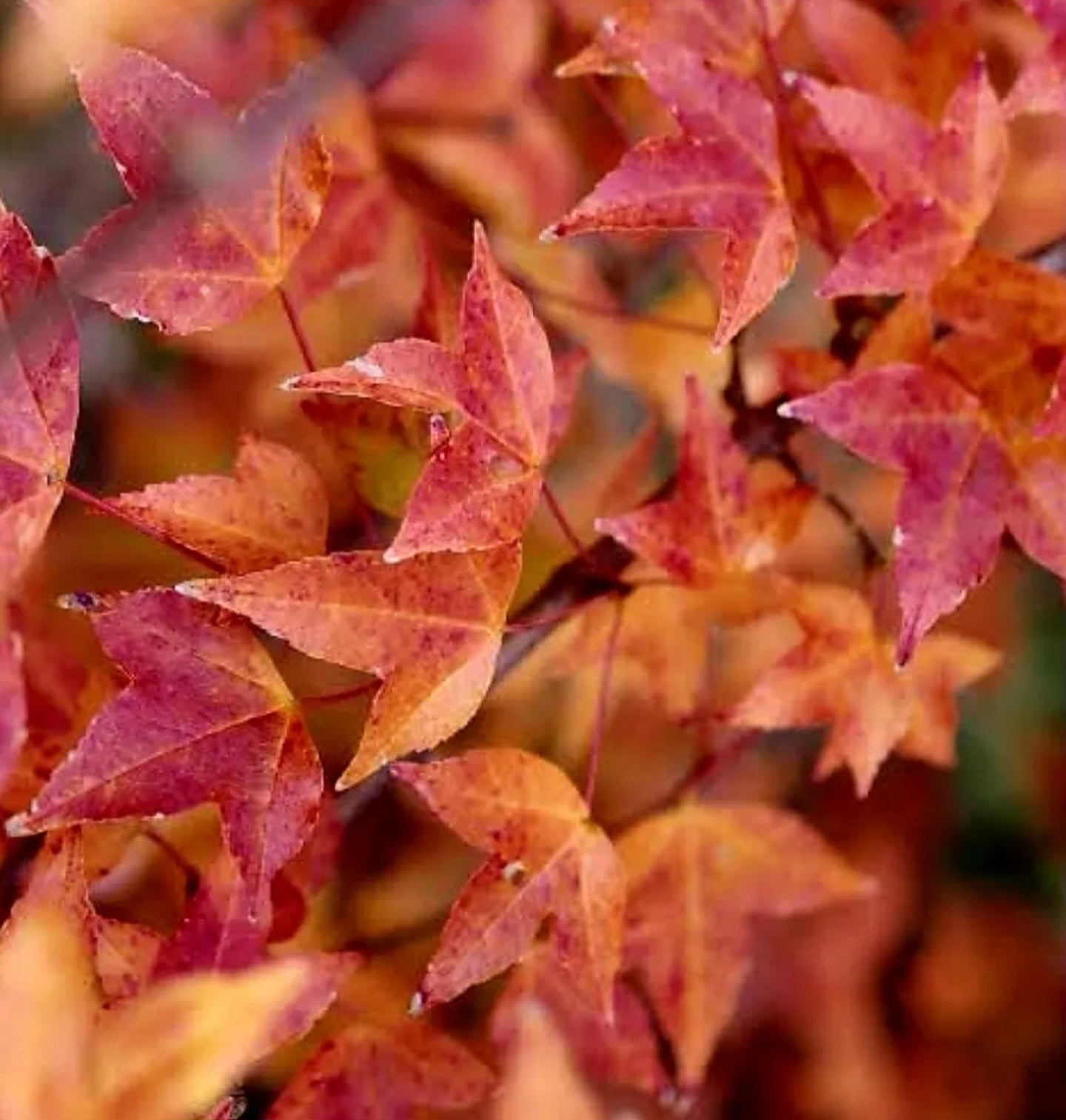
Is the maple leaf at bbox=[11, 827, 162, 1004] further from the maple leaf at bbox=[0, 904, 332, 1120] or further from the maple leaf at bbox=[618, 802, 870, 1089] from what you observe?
the maple leaf at bbox=[618, 802, 870, 1089]

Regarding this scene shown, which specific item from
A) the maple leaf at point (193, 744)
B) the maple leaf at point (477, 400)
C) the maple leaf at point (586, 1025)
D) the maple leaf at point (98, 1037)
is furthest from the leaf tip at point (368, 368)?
the maple leaf at point (586, 1025)

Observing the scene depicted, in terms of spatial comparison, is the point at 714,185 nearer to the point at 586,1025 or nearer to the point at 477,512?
the point at 477,512

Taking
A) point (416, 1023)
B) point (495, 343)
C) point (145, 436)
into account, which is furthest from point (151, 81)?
point (145, 436)

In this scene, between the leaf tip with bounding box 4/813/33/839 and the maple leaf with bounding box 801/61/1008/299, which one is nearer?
the leaf tip with bounding box 4/813/33/839

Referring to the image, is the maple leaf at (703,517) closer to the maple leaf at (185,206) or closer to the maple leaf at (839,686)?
the maple leaf at (839,686)

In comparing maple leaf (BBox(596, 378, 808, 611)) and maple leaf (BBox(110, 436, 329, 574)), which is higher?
maple leaf (BBox(110, 436, 329, 574))

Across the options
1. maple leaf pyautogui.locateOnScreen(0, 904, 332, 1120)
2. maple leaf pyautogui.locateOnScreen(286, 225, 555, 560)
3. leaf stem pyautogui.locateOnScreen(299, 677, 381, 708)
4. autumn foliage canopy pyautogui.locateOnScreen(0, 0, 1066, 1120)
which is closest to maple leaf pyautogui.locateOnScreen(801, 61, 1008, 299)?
autumn foliage canopy pyautogui.locateOnScreen(0, 0, 1066, 1120)
